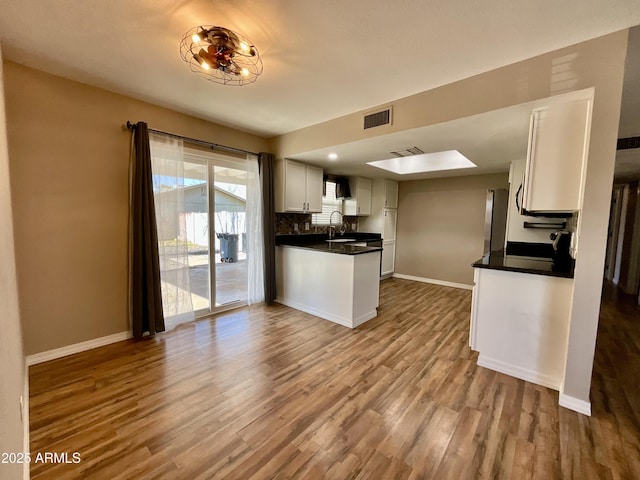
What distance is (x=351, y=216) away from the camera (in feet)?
19.3

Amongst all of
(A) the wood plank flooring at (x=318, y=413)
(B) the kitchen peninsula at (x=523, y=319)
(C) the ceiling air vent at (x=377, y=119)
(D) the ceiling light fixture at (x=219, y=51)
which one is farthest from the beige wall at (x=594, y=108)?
(D) the ceiling light fixture at (x=219, y=51)

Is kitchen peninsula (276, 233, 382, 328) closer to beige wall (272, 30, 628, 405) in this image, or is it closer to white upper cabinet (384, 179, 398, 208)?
beige wall (272, 30, 628, 405)

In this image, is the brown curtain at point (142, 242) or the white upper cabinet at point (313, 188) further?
the white upper cabinet at point (313, 188)

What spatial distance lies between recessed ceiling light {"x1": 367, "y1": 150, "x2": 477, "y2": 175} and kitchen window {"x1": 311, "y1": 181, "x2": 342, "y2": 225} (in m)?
1.17

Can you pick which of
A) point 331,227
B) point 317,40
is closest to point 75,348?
point 317,40

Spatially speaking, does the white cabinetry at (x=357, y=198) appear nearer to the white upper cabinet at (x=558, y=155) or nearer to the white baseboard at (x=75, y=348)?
the white upper cabinet at (x=558, y=155)

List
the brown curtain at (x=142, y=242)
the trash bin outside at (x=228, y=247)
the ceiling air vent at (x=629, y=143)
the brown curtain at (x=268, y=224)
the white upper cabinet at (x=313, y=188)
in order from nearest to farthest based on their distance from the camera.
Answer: the brown curtain at (x=142, y=242), the ceiling air vent at (x=629, y=143), the trash bin outside at (x=228, y=247), the brown curtain at (x=268, y=224), the white upper cabinet at (x=313, y=188)

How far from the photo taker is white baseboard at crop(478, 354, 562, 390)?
218 centimetres

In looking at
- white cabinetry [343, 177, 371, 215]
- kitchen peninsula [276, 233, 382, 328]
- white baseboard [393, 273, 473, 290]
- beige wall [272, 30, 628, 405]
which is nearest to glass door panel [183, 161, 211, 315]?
kitchen peninsula [276, 233, 382, 328]

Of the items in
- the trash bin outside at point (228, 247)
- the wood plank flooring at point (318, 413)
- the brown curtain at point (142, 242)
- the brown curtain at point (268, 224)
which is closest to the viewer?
the wood plank flooring at point (318, 413)

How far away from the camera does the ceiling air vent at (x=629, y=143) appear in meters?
3.17

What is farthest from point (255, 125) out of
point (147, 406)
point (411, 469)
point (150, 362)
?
point (411, 469)

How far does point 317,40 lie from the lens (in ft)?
5.86

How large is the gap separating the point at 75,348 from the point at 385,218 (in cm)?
512
